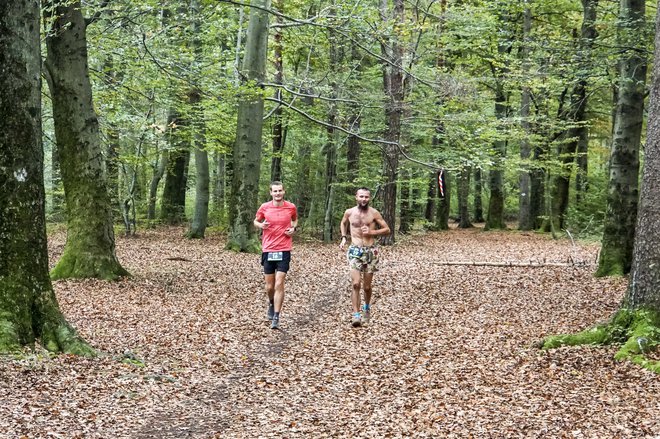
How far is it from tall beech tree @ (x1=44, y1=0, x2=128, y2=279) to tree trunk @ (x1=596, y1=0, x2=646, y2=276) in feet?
30.3

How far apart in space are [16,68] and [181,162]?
20.8m

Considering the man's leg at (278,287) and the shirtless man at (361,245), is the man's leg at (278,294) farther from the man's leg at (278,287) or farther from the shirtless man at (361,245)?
the shirtless man at (361,245)

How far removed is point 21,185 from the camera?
612cm

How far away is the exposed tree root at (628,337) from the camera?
21.2 feet

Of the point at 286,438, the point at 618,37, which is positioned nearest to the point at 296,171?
the point at 618,37

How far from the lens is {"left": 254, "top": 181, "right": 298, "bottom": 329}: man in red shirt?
900cm

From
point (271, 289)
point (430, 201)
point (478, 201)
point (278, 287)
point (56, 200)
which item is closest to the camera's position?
point (278, 287)

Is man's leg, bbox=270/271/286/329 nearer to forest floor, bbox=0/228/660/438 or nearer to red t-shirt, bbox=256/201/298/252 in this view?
forest floor, bbox=0/228/660/438

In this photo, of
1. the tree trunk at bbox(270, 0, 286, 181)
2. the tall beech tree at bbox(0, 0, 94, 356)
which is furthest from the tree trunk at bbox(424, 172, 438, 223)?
the tall beech tree at bbox(0, 0, 94, 356)

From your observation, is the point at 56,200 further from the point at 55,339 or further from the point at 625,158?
the point at 625,158

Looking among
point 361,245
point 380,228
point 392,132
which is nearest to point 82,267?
point 361,245

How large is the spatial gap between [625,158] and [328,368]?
7662 millimetres

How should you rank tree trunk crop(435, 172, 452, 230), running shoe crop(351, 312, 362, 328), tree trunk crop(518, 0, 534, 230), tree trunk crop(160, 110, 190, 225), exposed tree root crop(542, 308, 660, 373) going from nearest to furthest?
exposed tree root crop(542, 308, 660, 373) < running shoe crop(351, 312, 362, 328) < tree trunk crop(518, 0, 534, 230) < tree trunk crop(160, 110, 190, 225) < tree trunk crop(435, 172, 452, 230)

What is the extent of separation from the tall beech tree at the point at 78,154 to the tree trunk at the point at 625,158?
9243mm
